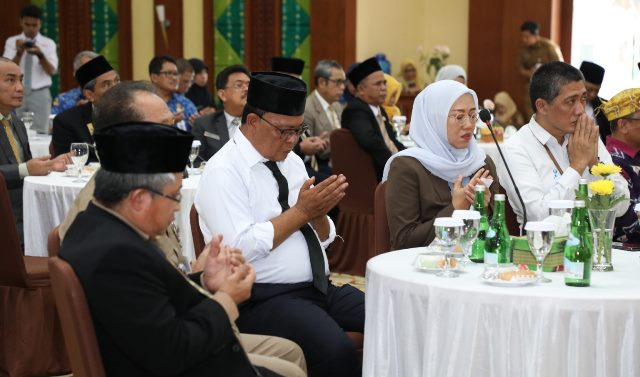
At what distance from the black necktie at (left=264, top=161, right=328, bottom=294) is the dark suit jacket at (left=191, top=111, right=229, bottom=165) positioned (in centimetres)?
279

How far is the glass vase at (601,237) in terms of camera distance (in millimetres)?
3133

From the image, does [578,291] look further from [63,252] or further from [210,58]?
[210,58]

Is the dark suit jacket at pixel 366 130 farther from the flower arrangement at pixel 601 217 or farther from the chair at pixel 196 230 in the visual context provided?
the flower arrangement at pixel 601 217

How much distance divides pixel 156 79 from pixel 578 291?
5.97 metres

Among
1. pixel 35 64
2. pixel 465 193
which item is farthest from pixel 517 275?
pixel 35 64

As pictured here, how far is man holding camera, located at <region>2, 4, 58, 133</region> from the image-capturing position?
35.1ft

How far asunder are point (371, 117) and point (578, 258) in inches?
163

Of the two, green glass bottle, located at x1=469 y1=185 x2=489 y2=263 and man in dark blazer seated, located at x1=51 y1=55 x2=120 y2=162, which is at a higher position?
man in dark blazer seated, located at x1=51 y1=55 x2=120 y2=162

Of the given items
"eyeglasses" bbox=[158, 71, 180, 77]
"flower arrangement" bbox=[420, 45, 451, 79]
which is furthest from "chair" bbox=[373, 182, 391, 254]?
"flower arrangement" bbox=[420, 45, 451, 79]

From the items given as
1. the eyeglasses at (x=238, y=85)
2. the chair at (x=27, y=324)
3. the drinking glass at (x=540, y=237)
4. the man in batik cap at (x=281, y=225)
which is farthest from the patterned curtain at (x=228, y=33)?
the drinking glass at (x=540, y=237)

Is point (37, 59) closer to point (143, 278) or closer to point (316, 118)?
point (316, 118)

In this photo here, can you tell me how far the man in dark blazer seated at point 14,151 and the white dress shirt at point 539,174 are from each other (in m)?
2.43

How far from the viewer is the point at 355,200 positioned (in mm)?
6762

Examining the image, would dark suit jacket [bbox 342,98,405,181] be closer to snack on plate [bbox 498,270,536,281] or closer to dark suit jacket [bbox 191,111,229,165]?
dark suit jacket [bbox 191,111,229,165]
